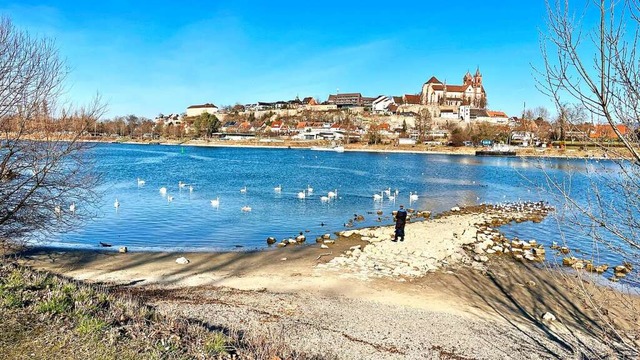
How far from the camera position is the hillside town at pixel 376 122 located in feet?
461

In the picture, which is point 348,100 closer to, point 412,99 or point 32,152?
point 412,99

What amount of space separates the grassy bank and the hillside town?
131 metres

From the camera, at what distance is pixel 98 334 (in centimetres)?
684

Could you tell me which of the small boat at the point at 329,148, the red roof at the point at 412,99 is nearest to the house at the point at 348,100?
the red roof at the point at 412,99

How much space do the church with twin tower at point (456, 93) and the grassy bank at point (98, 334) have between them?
575 ft

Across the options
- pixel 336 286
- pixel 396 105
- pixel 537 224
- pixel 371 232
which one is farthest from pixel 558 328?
pixel 396 105

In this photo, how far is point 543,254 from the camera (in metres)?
19.4

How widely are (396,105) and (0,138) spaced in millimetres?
172429

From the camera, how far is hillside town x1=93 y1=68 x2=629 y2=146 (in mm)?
140500

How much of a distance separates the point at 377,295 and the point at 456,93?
174278mm

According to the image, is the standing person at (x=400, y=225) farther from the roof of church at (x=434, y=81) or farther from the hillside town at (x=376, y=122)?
the roof of church at (x=434, y=81)

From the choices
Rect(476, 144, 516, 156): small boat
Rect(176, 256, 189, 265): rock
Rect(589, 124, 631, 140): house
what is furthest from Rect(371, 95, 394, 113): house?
Rect(589, 124, 631, 140): house

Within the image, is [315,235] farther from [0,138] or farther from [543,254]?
[0,138]

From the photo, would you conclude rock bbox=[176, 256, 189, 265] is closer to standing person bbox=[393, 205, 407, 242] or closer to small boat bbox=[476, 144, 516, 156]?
standing person bbox=[393, 205, 407, 242]
